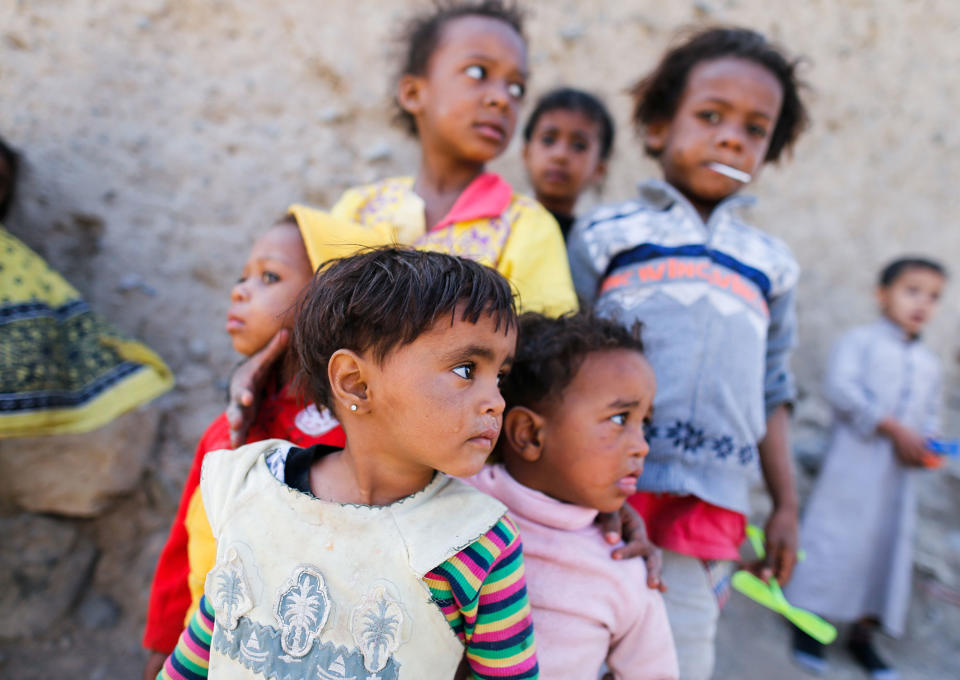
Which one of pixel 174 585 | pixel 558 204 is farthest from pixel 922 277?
pixel 174 585

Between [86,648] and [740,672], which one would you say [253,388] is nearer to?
[86,648]

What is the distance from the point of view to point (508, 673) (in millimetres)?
969

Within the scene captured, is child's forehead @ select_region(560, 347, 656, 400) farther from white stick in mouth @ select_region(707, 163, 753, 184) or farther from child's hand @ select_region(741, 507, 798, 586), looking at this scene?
child's hand @ select_region(741, 507, 798, 586)

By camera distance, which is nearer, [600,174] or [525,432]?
[525,432]

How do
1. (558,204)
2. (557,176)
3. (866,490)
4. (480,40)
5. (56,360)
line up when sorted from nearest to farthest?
(480,40) < (56,360) < (557,176) < (558,204) < (866,490)

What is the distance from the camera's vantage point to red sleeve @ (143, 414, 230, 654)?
135 cm

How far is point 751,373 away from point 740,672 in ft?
6.03

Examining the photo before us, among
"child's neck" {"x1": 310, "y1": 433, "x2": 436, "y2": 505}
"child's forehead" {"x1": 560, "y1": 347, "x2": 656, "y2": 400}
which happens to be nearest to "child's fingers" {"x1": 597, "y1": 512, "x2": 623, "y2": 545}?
"child's forehead" {"x1": 560, "y1": 347, "x2": 656, "y2": 400}

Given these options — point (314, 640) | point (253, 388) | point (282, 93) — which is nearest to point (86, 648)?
point (253, 388)

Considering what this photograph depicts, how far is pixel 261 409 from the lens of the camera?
1353mm

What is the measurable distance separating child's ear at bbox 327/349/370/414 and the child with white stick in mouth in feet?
2.33

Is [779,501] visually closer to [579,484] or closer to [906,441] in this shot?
[579,484]

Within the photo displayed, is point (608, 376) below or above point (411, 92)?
below

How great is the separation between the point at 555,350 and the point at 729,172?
70 centimetres
